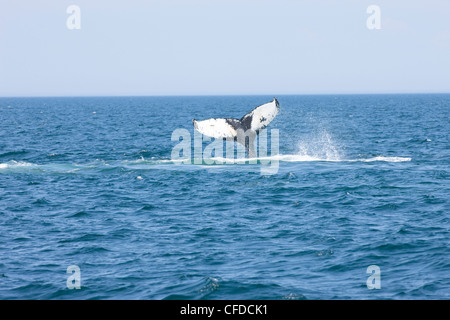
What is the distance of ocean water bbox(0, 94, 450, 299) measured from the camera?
15.4m

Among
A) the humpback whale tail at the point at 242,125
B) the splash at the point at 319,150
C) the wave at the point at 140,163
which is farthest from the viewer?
the splash at the point at 319,150

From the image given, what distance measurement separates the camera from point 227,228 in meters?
20.9

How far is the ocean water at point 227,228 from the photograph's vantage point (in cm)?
1541

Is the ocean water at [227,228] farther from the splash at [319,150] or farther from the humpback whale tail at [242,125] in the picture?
the humpback whale tail at [242,125]
